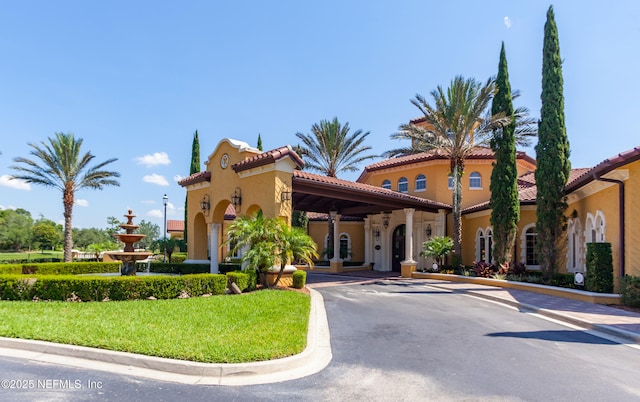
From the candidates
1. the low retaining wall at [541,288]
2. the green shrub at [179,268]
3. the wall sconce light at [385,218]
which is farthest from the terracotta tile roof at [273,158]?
the wall sconce light at [385,218]

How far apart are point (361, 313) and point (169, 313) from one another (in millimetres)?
4798

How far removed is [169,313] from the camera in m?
8.67

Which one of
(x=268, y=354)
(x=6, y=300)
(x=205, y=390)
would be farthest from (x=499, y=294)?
(x=6, y=300)

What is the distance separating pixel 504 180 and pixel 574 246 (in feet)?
13.1

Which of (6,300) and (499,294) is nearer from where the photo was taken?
(6,300)

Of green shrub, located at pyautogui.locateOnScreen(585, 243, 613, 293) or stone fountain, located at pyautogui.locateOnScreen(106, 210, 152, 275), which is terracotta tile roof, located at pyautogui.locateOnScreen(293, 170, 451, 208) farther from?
green shrub, located at pyautogui.locateOnScreen(585, 243, 613, 293)

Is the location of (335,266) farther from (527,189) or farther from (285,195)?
(527,189)

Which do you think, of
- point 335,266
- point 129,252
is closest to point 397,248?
point 335,266

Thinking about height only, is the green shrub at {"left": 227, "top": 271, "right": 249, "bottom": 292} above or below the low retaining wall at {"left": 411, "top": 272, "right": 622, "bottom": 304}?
above

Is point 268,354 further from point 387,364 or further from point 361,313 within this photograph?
point 361,313

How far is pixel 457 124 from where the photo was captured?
19125 millimetres

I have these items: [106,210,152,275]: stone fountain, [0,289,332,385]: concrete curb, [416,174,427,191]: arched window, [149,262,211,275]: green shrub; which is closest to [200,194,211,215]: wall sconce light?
[149,262,211,275]: green shrub

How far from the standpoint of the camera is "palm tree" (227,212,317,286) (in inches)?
Result: 513

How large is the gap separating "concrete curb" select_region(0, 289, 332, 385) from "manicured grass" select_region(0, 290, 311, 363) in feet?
0.55
